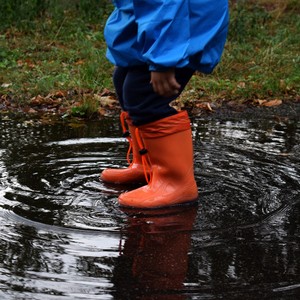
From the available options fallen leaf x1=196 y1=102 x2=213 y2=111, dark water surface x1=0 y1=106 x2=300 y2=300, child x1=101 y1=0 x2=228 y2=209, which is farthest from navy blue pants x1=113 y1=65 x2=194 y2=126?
fallen leaf x1=196 y1=102 x2=213 y2=111

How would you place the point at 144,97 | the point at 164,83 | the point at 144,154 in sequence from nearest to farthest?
the point at 164,83 → the point at 144,97 → the point at 144,154

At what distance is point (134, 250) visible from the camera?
2867mm

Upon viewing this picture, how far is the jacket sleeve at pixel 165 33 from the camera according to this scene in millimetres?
3143

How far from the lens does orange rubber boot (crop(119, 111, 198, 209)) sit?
347cm

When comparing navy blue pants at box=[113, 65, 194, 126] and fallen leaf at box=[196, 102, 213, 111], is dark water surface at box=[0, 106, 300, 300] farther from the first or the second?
fallen leaf at box=[196, 102, 213, 111]

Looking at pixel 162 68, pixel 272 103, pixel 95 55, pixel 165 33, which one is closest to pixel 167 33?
pixel 165 33

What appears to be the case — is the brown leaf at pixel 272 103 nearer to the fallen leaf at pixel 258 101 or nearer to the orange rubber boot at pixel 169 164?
the fallen leaf at pixel 258 101

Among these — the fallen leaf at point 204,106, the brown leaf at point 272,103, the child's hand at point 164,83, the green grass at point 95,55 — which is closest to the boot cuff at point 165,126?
the child's hand at point 164,83

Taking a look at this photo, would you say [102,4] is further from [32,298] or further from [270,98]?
[32,298]

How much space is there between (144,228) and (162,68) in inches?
26.4

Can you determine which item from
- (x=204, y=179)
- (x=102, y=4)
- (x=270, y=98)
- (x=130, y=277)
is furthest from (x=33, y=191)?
(x=102, y=4)

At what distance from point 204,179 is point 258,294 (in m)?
1.45

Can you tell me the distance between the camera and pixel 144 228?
3.13 m

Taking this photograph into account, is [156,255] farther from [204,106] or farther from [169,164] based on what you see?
[204,106]
